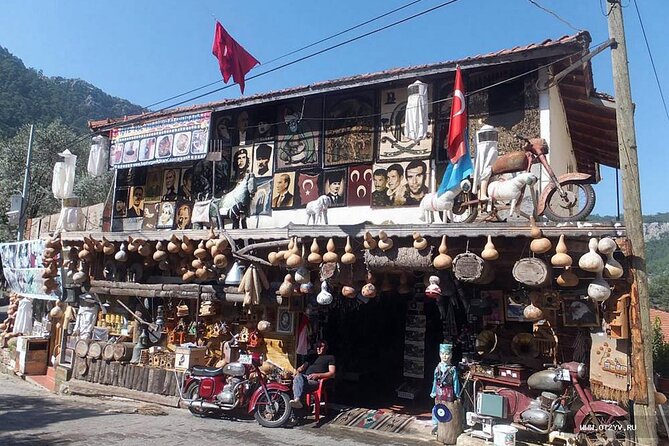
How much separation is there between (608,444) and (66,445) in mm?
8054

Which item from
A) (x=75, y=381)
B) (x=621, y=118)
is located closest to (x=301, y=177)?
(x=621, y=118)

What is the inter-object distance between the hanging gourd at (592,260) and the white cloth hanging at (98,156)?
42.2 feet

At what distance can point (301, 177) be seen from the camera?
475 inches

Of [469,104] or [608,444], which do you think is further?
[469,104]

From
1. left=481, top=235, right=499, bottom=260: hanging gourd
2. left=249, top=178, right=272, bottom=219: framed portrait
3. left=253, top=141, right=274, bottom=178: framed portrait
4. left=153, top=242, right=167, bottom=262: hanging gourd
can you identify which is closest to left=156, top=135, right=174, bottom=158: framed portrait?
left=253, top=141, right=274, bottom=178: framed portrait

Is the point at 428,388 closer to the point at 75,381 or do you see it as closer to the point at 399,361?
the point at 399,361

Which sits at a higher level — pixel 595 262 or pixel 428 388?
pixel 595 262

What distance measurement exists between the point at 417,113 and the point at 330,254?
10.7ft

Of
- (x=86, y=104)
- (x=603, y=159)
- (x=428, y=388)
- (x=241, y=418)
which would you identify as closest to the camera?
(x=241, y=418)

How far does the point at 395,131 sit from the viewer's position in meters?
11.1

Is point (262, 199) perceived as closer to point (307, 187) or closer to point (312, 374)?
point (307, 187)

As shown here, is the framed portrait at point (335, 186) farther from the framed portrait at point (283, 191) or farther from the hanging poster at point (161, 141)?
the hanging poster at point (161, 141)

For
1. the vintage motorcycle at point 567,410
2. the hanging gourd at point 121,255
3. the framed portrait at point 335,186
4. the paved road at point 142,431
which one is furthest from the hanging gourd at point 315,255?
the hanging gourd at point 121,255

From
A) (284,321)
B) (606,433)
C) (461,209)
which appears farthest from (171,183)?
(606,433)
